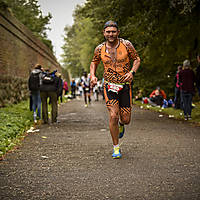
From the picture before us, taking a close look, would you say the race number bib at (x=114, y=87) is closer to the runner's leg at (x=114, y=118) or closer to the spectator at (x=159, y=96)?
the runner's leg at (x=114, y=118)

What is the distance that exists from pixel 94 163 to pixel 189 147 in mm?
2166

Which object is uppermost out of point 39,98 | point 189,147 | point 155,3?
point 155,3

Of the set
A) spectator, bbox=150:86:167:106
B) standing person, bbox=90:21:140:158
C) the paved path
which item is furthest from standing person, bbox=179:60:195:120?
standing person, bbox=90:21:140:158

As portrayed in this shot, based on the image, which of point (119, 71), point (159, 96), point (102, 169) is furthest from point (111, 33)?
point (159, 96)

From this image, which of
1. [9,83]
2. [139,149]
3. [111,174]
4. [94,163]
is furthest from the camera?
[9,83]

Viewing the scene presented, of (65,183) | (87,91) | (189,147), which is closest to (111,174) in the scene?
(65,183)

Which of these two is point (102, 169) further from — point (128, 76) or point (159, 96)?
point (159, 96)

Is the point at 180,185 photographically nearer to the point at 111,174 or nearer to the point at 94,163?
→ the point at 111,174

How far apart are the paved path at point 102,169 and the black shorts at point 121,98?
836 mm

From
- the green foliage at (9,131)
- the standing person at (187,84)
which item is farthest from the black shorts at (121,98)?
the standing person at (187,84)

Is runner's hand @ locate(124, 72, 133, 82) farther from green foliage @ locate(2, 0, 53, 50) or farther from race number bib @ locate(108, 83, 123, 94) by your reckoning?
green foliage @ locate(2, 0, 53, 50)

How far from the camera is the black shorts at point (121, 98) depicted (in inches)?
233

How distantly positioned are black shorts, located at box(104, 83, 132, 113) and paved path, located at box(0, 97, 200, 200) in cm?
84

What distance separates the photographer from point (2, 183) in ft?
15.0
